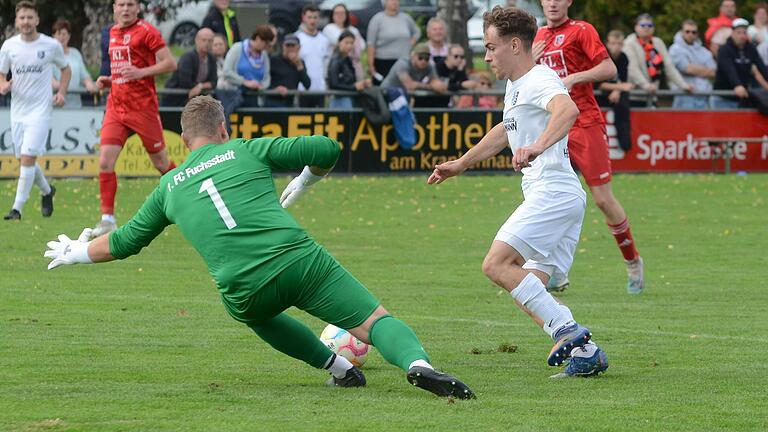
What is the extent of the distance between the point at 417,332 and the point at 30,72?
889 cm

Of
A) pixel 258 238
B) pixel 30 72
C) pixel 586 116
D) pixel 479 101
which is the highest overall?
pixel 258 238

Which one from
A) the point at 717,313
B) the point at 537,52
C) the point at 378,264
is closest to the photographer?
the point at 717,313

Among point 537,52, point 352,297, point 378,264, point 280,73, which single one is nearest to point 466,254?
point 378,264

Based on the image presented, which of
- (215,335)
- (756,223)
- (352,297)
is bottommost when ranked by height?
(756,223)

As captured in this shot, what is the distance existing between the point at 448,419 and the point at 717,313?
4.61 m

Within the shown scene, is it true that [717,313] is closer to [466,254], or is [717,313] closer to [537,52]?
[537,52]

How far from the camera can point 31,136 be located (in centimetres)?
1720

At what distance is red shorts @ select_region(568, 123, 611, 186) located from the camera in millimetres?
11938

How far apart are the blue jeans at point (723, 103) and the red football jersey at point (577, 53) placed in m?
14.0

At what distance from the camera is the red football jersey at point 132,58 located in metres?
15.6

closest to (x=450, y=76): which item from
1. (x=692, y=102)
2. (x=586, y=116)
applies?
(x=692, y=102)

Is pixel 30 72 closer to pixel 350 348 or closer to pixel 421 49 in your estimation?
pixel 421 49

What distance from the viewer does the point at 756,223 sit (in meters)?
17.9

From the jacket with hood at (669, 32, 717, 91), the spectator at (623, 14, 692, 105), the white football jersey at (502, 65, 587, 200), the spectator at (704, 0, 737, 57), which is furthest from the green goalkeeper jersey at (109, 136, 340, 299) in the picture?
the spectator at (704, 0, 737, 57)
